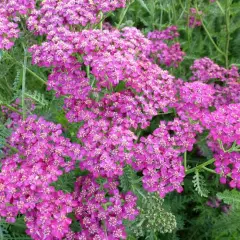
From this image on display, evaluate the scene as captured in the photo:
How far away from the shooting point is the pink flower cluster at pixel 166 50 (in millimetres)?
3918

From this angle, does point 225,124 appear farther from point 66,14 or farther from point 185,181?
point 66,14

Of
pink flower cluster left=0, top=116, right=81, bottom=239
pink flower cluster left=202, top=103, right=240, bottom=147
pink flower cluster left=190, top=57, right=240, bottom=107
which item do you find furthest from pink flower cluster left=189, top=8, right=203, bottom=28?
pink flower cluster left=0, top=116, right=81, bottom=239

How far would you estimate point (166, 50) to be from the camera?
13.1 feet

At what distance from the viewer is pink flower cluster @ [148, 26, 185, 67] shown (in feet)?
12.9

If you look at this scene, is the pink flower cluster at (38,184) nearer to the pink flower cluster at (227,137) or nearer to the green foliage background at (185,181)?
the green foliage background at (185,181)

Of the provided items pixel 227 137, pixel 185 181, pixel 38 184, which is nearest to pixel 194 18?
pixel 185 181

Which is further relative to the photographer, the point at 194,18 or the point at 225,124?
the point at 194,18

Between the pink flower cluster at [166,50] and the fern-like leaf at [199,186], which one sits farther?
the pink flower cluster at [166,50]

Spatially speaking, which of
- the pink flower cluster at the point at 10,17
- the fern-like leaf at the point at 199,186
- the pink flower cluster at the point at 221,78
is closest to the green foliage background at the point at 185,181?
the fern-like leaf at the point at 199,186

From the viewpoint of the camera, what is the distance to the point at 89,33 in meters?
2.87

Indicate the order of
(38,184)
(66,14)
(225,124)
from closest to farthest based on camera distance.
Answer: (38,184), (225,124), (66,14)

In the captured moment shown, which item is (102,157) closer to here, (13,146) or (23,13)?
(13,146)

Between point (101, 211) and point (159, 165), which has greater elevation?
point (159, 165)

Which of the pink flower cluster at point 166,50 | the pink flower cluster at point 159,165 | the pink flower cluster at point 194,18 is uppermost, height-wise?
the pink flower cluster at point 194,18
